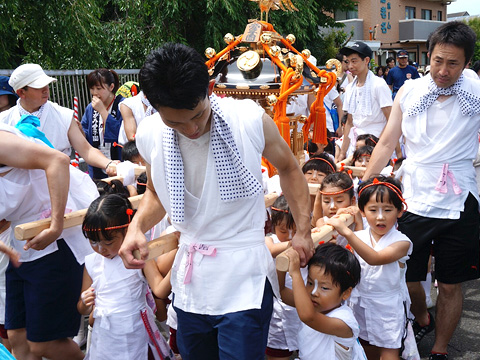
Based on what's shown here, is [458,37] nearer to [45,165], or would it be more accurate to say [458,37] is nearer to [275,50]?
[275,50]

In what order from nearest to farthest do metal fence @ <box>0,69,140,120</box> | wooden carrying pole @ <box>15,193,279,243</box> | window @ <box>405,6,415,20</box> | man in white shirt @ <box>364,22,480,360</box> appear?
1. wooden carrying pole @ <box>15,193,279,243</box>
2. man in white shirt @ <box>364,22,480,360</box>
3. metal fence @ <box>0,69,140,120</box>
4. window @ <box>405,6,415,20</box>

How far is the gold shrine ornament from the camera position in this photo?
4.13m

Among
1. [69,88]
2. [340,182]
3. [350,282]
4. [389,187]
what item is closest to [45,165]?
[350,282]

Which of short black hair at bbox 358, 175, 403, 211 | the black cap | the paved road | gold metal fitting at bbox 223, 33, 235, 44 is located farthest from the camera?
the black cap

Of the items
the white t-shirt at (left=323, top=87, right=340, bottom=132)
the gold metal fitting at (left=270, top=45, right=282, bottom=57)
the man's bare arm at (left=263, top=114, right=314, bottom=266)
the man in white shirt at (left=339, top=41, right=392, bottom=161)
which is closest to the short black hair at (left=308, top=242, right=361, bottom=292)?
Result: the man's bare arm at (left=263, top=114, right=314, bottom=266)

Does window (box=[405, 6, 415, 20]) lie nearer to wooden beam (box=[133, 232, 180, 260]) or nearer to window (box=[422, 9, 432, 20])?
window (box=[422, 9, 432, 20])

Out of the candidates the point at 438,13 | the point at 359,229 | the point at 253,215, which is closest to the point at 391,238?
the point at 359,229

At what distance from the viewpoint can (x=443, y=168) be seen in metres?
2.98

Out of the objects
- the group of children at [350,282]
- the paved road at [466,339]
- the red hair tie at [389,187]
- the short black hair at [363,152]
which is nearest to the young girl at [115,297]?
the group of children at [350,282]

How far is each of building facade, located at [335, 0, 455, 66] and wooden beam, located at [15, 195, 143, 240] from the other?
27.9m

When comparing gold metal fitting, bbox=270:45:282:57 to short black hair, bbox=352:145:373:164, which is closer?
gold metal fitting, bbox=270:45:282:57

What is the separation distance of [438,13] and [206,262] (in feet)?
135

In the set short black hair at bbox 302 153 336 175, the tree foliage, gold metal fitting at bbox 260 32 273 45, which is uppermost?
the tree foliage

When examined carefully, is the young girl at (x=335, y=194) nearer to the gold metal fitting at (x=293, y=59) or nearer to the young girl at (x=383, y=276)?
the young girl at (x=383, y=276)
